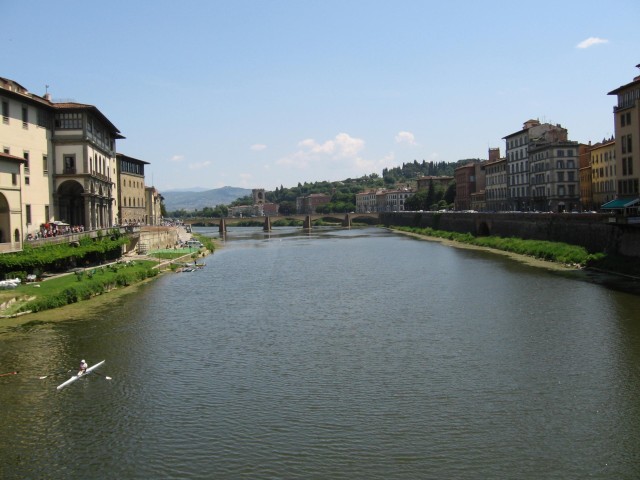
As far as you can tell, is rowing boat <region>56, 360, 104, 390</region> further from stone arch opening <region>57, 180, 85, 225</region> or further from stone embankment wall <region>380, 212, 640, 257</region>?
stone embankment wall <region>380, 212, 640, 257</region>

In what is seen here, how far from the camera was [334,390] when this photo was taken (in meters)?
18.6

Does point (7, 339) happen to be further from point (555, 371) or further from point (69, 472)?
point (555, 371)

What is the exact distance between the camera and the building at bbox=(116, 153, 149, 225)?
71.2 meters

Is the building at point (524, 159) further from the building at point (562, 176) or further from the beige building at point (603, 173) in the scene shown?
the beige building at point (603, 173)

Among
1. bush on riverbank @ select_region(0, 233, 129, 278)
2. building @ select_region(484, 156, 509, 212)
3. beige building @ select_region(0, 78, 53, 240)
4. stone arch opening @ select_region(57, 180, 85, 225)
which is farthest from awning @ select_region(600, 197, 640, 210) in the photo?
building @ select_region(484, 156, 509, 212)

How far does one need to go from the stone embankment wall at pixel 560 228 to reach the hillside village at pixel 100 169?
155 cm

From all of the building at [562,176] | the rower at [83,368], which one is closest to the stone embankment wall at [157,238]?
the rower at [83,368]

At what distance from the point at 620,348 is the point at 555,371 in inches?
150

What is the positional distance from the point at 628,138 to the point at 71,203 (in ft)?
136

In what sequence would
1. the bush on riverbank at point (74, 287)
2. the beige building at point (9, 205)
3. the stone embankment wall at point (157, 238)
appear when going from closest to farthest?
the bush on riverbank at point (74, 287) < the beige building at point (9, 205) < the stone embankment wall at point (157, 238)

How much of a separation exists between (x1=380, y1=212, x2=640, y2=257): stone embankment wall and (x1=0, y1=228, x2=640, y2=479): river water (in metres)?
9.49

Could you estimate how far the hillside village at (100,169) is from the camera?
136 ft

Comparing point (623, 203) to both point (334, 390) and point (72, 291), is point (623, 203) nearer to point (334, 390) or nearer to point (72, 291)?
point (334, 390)

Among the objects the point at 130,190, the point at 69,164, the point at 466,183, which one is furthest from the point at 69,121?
the point at 466,183
